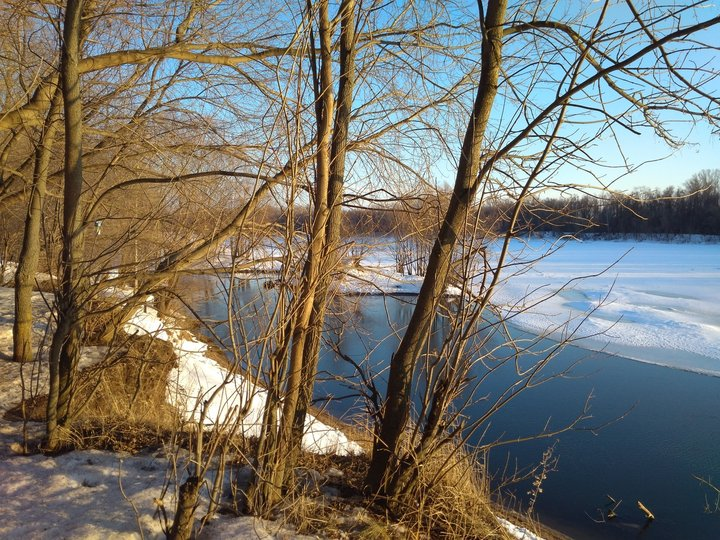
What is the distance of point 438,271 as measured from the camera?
3482 mm

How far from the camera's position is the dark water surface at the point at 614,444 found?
271 inches

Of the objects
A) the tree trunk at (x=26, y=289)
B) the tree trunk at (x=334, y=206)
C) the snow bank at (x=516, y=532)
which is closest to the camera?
the tree trunk at (x=334, y=206)

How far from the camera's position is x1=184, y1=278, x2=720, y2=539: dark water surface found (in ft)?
22.6

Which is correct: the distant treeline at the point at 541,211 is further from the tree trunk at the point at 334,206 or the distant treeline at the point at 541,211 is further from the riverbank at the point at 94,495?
the riverbank at the point at 94,495

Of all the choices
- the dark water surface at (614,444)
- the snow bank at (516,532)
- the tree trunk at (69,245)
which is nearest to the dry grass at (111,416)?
the tree trunk at (69,245)

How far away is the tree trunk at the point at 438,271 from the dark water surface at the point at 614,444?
3.17 feet

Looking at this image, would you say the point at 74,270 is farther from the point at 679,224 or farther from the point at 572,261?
the point at 679,224

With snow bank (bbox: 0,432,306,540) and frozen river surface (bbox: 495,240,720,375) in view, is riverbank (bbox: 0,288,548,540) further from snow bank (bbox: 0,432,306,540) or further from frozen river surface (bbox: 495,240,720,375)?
frozen river surface (bbox: 495,240,720,375)

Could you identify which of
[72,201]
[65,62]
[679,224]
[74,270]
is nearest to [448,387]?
[74,270]

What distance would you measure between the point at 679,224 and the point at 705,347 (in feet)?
103

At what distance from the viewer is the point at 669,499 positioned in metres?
7.32

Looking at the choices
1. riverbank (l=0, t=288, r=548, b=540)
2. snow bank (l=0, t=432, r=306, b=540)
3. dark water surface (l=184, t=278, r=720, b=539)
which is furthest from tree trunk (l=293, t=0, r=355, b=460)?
dark water surface (l=184, t=278, r=720, b=539)

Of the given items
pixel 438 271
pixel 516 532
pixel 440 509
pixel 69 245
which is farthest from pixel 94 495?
pixel 516 532

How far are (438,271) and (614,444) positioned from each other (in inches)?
276
